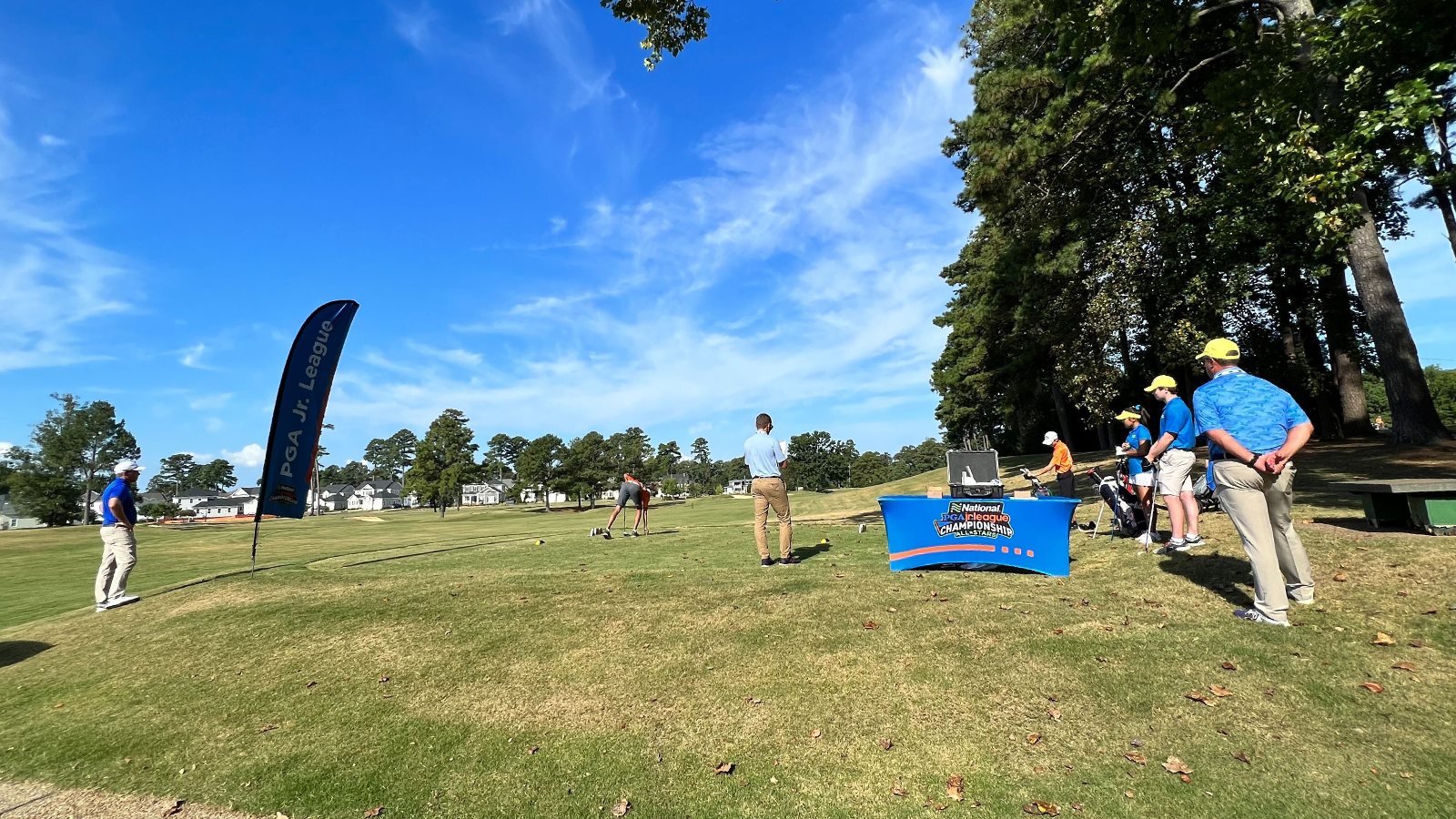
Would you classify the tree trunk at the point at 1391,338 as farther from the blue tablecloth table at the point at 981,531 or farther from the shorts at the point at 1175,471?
the blue tablecloth table at the point at 981,531

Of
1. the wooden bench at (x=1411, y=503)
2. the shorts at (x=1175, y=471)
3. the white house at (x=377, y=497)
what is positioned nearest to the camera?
the wooden bench at (x=1411, y=503)

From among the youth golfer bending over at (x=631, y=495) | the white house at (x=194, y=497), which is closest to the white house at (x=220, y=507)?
the white house at (x=194, y=497)

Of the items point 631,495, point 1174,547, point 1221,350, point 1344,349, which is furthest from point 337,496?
point 1221,350

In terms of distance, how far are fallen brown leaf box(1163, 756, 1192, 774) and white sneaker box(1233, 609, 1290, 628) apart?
2.50 metres

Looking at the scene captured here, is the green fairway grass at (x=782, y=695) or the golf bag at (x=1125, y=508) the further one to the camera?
the golf bag at (x=1125, y=508)

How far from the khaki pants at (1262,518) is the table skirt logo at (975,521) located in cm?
273

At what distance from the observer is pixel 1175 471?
7.82 metres

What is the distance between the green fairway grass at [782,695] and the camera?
3576mm

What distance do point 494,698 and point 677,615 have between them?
2133 mm

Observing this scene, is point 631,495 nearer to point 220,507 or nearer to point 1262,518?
point 1262,518

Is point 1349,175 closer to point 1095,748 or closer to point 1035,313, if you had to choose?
point 1095,748

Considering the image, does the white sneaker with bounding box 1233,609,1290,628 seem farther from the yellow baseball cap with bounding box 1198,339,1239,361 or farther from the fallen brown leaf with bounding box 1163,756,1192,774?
the fallen brown leaf with bounding box 1163,756,1192,774

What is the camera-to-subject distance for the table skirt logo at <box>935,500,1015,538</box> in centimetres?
802

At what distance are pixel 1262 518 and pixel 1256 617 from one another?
34.5 inches
